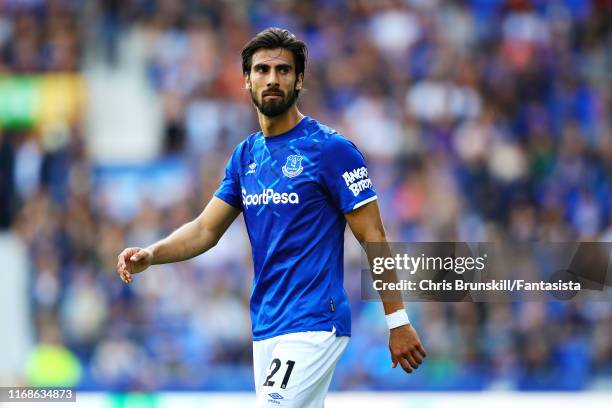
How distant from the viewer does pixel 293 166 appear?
5648 mm

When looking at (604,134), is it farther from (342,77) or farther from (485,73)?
(342,77)

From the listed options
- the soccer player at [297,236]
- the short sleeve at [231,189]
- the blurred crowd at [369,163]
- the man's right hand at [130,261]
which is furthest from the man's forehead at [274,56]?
the blurred crowd at [369,163]

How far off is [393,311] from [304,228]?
1.81ft

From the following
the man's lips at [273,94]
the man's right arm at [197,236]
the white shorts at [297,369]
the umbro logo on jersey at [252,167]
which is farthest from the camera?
the man's right arm at [197,236]

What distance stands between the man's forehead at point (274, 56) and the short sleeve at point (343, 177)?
422 millimetres

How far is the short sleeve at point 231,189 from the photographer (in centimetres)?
599

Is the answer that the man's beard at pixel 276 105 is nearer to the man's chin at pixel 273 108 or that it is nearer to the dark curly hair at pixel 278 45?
the man's chin at pixel 273 108

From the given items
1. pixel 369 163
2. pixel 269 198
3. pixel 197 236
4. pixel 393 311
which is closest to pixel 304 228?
pixel 269 198

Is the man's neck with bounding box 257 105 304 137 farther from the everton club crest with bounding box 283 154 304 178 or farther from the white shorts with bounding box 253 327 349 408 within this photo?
the white shorts with bounding box 253 327 349 408

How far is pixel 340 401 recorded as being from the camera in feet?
32.3

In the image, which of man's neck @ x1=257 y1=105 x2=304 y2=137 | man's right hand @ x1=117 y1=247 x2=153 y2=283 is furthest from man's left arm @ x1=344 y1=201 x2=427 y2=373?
man's right hand @ x1=117 y1=247 x2=153 y2=283

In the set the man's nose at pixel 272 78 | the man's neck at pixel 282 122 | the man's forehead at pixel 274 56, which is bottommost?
the man's neck at pixel 282 122

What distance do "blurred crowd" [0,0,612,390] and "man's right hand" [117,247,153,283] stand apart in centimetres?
492

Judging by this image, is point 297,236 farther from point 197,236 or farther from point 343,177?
point 197,236
